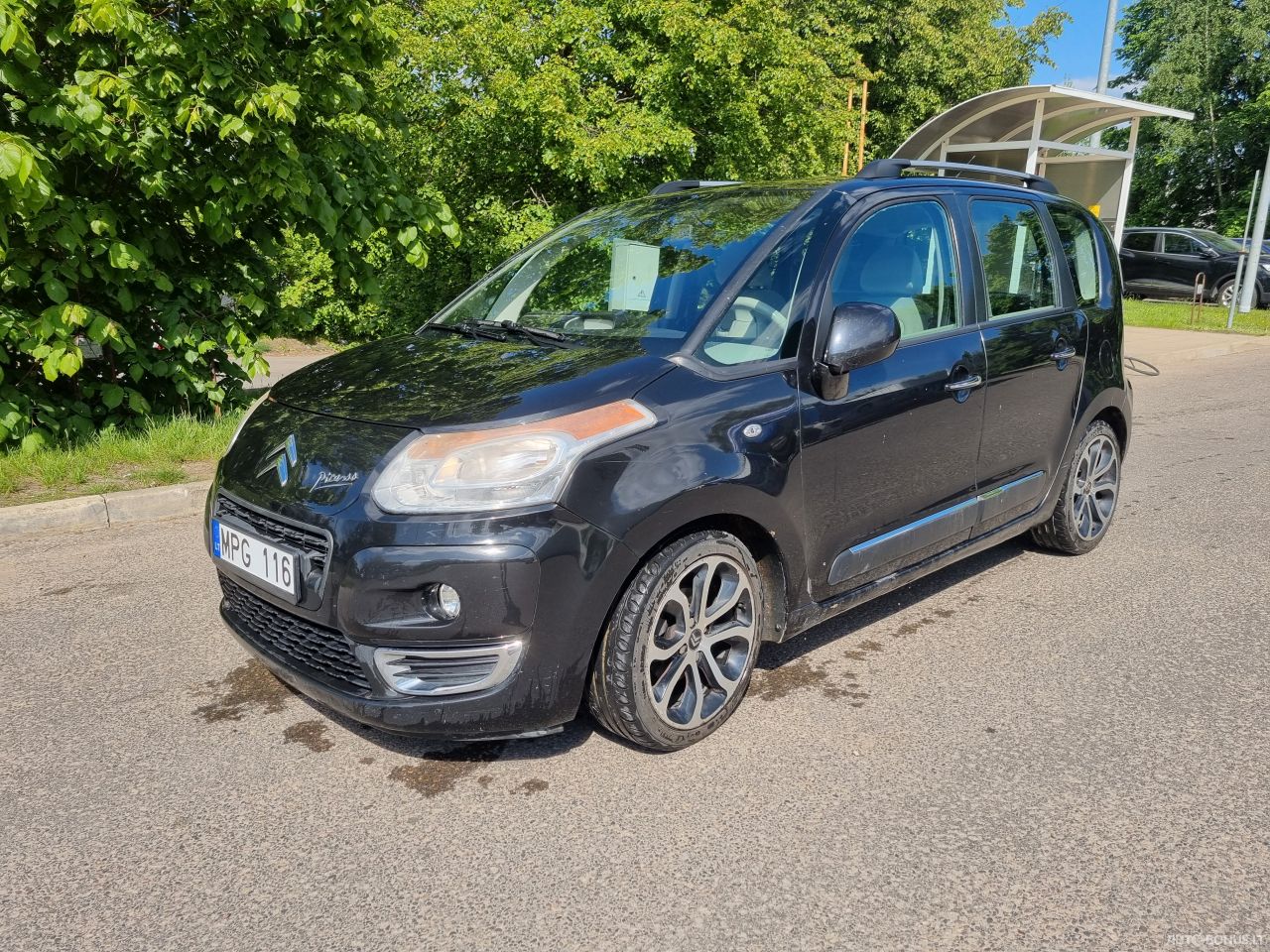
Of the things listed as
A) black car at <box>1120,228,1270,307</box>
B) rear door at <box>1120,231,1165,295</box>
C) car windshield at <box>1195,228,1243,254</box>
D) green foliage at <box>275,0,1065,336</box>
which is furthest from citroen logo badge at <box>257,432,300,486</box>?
car windshield at <box>1195,228,1243,254</box>

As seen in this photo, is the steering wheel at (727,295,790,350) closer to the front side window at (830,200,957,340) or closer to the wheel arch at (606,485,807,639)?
the front side window at (830,200,957,340)

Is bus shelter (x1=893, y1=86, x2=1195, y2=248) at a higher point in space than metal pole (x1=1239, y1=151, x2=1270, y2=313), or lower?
higher

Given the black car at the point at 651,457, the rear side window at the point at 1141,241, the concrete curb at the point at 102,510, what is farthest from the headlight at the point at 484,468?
the rear side window at the point at 1141,241

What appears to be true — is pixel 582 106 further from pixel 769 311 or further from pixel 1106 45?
pixel 1106 45

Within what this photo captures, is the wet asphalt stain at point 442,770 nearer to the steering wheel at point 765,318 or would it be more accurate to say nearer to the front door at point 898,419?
the front door at point 898,419

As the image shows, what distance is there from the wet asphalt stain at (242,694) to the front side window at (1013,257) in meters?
3.11

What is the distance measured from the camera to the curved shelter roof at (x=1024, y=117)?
15.6 metres

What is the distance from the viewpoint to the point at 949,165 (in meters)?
4.09

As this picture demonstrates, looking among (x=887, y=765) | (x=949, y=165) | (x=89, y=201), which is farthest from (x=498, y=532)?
(x=89, y=201)

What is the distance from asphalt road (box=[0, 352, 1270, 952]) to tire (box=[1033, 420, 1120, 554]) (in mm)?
609

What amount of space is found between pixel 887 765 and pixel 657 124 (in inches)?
321

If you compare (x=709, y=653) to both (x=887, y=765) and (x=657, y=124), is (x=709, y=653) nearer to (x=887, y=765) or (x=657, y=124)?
(x=887, y=765)

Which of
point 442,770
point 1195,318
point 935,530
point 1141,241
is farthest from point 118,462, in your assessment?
point 1141,241

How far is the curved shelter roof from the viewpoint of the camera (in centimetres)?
1557
